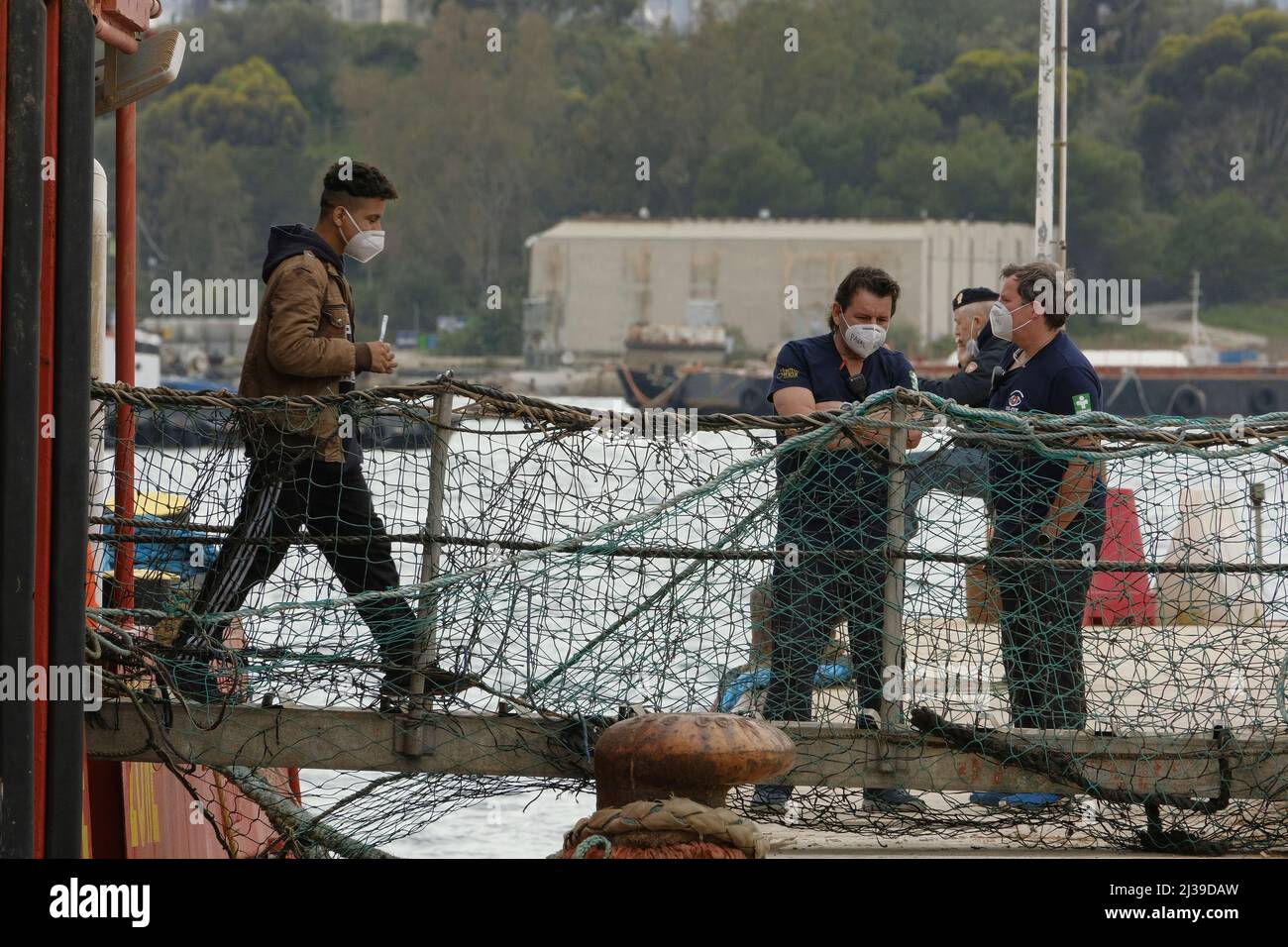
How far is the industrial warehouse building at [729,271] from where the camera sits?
79.9 m

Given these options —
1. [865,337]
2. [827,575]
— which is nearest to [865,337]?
[865,337]

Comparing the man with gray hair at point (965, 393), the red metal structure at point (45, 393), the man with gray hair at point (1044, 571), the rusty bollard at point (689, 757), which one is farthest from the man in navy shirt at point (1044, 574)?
the red metal structure at point (45, 393)

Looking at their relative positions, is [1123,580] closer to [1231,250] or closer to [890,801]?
[890,801]

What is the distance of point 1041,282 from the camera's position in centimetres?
651

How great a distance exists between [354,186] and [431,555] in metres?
1.36

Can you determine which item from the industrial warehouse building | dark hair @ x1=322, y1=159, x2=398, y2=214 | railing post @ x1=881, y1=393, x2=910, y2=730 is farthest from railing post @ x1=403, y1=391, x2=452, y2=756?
the industrial warehouse building

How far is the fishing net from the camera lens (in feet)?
18.6

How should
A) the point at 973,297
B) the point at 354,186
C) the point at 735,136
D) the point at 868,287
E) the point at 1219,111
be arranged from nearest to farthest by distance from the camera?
the point at 354,186 < the point at 868,287 < the point at 973,297 < the point at 1219,111 < the point at 735,136

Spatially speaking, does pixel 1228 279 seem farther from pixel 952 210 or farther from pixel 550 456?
pixel 550 456

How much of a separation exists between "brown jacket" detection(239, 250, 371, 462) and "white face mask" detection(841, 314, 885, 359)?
1.69 m

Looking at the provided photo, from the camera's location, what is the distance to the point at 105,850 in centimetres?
611

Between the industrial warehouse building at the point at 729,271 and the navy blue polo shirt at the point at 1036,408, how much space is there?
72565 millimetres

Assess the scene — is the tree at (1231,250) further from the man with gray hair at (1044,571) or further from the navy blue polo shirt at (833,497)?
→ the navy blue polo shirt at (833,497)
